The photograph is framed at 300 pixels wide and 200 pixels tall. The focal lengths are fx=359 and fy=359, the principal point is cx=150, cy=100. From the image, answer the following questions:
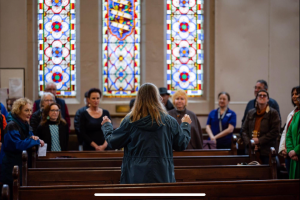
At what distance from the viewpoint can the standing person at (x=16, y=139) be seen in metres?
3.76

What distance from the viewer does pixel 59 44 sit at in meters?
6.89

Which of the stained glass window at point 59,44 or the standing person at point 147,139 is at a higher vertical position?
the stained glass window at point 59,44

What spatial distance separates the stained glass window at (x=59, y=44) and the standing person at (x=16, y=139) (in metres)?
2.99

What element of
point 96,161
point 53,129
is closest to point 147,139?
point 96,161

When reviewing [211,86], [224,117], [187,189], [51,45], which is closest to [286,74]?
[211,86]

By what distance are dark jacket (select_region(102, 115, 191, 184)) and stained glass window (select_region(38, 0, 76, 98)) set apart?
447 cm

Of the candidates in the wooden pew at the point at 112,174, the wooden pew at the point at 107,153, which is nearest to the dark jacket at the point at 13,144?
the wooden pew at the point at 107,153

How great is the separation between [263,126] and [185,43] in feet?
9.70

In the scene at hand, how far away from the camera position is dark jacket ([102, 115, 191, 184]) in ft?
8.38

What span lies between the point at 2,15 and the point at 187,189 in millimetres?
5449

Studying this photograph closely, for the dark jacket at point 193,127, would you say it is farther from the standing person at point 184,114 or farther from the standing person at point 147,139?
the standing person at point 147,139

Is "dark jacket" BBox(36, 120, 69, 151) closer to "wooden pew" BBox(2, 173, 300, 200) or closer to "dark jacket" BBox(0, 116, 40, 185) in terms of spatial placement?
"dark jacket" BBox(0, 116, 40, 185)

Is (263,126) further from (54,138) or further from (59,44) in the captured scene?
(59,44)

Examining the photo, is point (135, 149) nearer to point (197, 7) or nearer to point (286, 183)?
point (286, 183)
